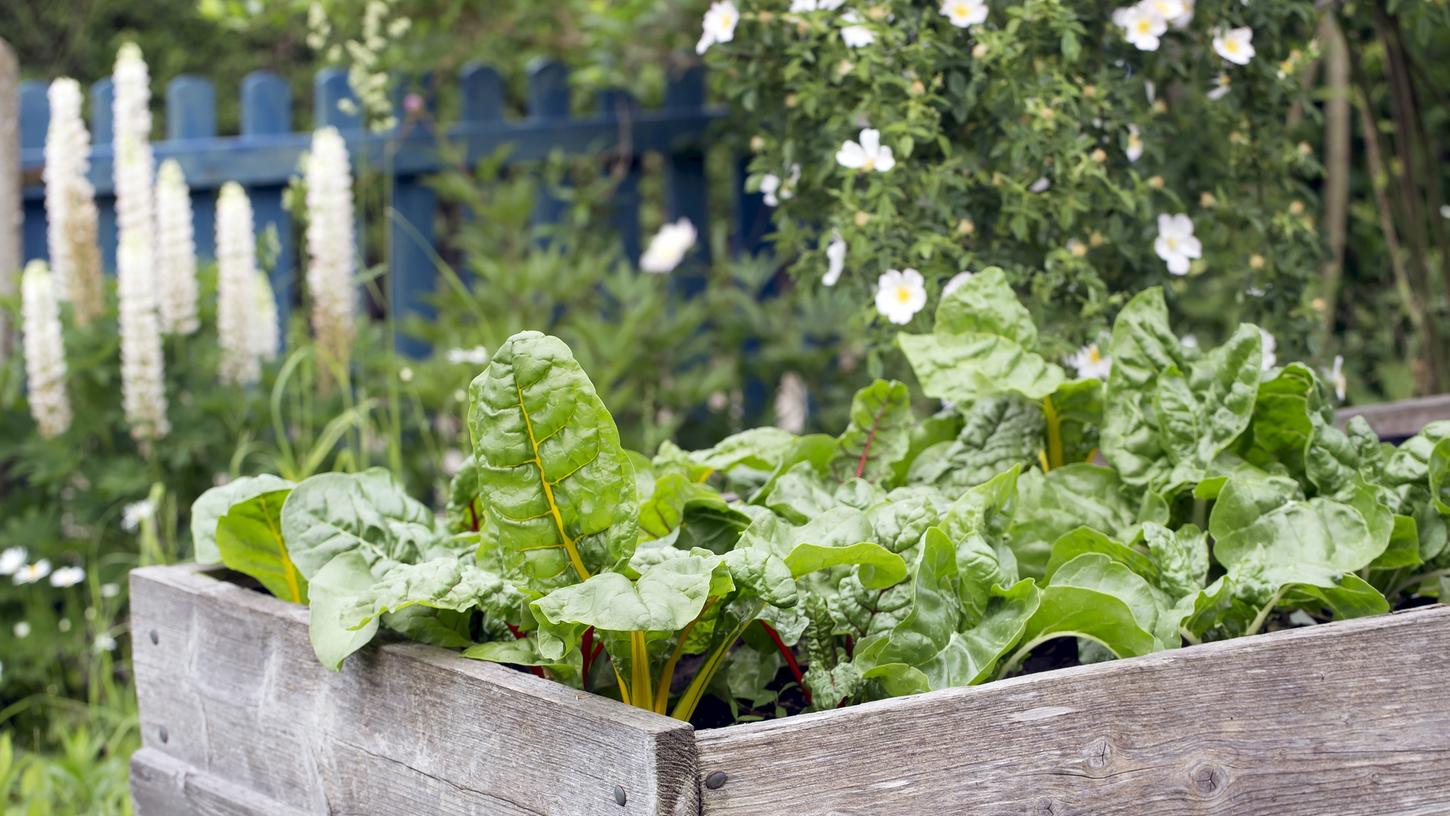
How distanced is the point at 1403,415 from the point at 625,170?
2.32 meters

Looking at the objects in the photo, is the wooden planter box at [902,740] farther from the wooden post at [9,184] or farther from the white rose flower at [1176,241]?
the wooden post at [9,184]

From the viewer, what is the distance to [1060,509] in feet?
4.56

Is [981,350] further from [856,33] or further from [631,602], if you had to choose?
[631,602]

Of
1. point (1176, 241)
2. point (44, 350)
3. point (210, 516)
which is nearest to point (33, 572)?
point (44, 350)

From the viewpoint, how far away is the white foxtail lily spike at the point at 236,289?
8.86ft

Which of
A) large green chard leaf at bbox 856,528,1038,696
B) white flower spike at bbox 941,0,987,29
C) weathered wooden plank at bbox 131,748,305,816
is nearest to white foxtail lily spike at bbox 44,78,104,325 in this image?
weathered wooden plank at bbox 131,748,305,816

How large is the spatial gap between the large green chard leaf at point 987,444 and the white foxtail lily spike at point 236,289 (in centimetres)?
167

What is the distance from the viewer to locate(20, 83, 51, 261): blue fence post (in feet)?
10.5

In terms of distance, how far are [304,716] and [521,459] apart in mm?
344

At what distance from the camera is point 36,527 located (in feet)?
8.27

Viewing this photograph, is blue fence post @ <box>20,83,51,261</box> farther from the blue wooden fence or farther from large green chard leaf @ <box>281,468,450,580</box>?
large green chard leaf @ <box>281,468,450,580</box>

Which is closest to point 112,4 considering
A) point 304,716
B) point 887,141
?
point 887,141

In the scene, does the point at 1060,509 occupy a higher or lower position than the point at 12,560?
higher

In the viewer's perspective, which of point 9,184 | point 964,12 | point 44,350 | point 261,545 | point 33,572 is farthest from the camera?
point 9,184
